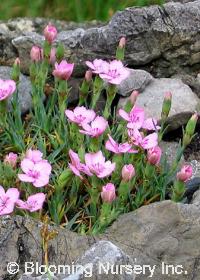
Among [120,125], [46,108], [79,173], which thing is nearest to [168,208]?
[79,173]

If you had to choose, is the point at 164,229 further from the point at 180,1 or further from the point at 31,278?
the point at 180,1

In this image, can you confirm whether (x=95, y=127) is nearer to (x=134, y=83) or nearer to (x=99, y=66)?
(x=99, y=66)

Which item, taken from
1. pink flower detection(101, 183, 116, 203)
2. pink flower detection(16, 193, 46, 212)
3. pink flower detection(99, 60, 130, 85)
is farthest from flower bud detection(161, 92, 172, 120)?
pink flower detection(16, 193, 46, 212)

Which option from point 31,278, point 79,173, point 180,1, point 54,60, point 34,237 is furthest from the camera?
point 180,1

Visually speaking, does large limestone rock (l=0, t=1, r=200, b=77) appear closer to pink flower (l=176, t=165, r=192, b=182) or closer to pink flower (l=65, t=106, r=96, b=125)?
pink flower (l=65, t=106, r=96, b=125)

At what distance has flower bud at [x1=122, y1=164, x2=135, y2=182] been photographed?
2357 millimetres

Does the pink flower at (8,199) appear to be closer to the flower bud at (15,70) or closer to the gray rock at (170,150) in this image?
the flower bud at (15,70)

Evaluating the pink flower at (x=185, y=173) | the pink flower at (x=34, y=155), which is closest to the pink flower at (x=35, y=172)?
the pink flower at (x=34, y=155)

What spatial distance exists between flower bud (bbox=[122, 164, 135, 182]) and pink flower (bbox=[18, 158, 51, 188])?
220 millimetres

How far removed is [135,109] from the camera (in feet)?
8.63

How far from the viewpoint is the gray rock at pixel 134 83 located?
9.83 feet

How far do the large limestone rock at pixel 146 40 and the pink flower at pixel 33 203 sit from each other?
0.88 metres

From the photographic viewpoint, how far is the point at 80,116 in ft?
8.49

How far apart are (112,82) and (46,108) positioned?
388mm
